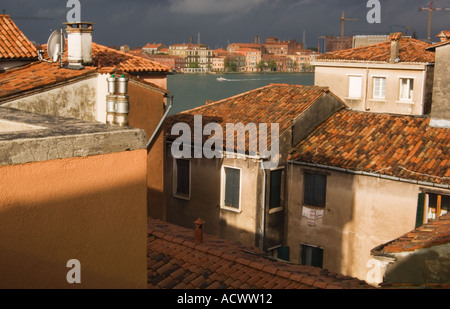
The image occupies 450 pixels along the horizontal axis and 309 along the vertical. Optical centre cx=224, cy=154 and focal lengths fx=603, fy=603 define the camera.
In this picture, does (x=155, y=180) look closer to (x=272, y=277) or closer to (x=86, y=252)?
(x=272, y=277)

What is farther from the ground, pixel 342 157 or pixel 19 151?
pixel 19 151

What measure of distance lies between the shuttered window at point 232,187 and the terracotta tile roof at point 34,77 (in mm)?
4765

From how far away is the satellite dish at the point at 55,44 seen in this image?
13067 millimetres

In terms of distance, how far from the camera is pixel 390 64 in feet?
85.3

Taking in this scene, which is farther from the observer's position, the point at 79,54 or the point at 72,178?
the point at 79,54

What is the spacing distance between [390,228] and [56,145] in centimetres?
1112

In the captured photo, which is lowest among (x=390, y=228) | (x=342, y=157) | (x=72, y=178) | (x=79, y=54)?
(x=390, y=228)

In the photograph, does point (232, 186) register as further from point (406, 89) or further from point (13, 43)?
point (406, 89)

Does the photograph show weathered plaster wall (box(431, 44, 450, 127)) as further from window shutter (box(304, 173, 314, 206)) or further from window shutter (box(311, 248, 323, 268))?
window shutter (box(311, 248, 323, 268))

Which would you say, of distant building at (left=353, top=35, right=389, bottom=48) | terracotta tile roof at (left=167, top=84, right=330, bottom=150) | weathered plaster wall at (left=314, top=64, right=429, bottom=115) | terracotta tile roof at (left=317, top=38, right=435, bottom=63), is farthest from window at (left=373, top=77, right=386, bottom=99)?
distant building at (left=353, top=35, right=389, bottom=48)

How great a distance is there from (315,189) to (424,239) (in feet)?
25.8

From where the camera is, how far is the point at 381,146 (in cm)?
1488

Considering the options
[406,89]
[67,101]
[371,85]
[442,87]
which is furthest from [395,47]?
[67,101]
